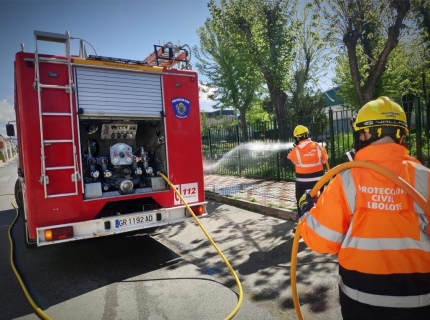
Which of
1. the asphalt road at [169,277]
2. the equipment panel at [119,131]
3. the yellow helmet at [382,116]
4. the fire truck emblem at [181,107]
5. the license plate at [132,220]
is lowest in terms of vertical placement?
the asphalt road at [169,277]

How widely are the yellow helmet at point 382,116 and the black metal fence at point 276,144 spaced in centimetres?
613

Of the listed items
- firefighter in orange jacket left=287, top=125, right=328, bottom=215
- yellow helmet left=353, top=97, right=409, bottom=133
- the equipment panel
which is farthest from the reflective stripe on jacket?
yellow helmet left=353, top=97, right=409, bottom=133

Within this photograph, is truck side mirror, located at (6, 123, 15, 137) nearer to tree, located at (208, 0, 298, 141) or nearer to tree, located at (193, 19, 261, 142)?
tree, located at (208, 0, 298, 141)

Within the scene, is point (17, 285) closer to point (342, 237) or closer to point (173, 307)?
point (173, 307)

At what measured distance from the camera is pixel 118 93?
177 inches

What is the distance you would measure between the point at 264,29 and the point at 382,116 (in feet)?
36.0

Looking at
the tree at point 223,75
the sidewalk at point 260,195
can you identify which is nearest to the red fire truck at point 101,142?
the sidewalk at point 260,195

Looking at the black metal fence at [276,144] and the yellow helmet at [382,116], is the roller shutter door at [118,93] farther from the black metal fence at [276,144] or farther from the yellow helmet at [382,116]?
A: the black metal fence at [276,144]

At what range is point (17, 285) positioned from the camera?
4.00 meters

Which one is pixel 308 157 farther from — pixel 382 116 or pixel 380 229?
pixel 380 229

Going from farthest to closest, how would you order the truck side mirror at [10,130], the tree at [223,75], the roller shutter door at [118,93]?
the tree at [223,75] < the truck side mirror at [10,130] < the roller shutter door at [118,93]

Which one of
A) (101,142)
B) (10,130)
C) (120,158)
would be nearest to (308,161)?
(120,158)

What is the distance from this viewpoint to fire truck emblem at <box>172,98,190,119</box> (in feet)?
16.2

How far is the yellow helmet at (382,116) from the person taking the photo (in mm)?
1675
